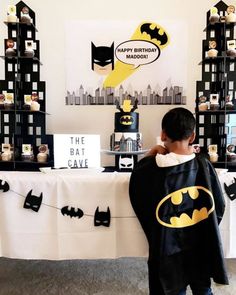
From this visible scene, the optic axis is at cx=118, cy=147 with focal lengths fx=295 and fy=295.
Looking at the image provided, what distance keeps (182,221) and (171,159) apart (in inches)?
9.6

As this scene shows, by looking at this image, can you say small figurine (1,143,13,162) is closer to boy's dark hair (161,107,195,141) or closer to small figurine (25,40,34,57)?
small figurine (25,40,34,57)

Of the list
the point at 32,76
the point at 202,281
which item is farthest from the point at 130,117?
the point at 202,281

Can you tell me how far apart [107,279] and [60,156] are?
78 centimetres

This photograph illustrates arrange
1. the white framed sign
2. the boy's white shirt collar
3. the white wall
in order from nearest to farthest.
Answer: the boy's white shirt collar
the white framed sign
the white wall

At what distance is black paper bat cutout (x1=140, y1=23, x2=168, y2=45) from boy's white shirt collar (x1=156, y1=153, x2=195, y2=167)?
1.74m

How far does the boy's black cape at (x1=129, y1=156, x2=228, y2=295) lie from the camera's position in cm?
110

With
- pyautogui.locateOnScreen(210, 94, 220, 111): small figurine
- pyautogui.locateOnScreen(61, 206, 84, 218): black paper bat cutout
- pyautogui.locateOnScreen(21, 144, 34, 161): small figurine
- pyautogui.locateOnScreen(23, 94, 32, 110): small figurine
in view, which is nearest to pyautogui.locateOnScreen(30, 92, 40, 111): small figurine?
pyautogui.locateOnScreen(23, 94, 32, 110): small figurine

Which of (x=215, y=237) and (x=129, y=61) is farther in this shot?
(x=129, y=61)

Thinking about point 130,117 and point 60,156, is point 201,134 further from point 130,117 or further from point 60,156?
point 60,156

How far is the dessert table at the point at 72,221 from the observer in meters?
1.30

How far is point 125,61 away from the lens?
259 cm

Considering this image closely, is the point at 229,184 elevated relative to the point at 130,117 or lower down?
lower down

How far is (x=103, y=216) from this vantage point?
130 cm

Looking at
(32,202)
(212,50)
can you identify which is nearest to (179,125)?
(32,202)
